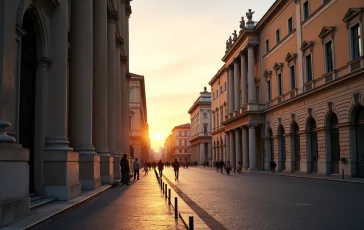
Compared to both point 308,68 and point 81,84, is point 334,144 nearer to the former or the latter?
A: point 308,68

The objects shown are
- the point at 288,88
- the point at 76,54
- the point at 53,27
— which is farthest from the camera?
the point at 288,88

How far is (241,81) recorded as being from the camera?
2319 inches

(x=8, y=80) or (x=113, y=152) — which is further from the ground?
(x=8, y=80)

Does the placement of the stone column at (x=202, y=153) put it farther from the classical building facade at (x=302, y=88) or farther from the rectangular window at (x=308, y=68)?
the rectangular window at (x=308, y=68)

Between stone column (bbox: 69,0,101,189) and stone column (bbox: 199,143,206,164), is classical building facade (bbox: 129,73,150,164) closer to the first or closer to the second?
stone column (bbox: 199,143,206,164)

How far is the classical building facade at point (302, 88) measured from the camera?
99.0 feet

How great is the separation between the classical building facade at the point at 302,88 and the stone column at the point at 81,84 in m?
18.1

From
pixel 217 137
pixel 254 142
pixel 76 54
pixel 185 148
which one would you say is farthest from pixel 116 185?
pixel 185 148

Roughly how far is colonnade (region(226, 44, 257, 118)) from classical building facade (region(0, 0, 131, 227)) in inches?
1310

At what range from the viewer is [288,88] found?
43.1m

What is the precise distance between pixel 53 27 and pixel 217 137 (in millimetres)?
72652

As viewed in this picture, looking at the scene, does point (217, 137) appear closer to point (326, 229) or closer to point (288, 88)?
point (288, 88)

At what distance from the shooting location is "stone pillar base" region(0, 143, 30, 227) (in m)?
8.73

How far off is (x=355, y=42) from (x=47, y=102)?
22960 millimetres
